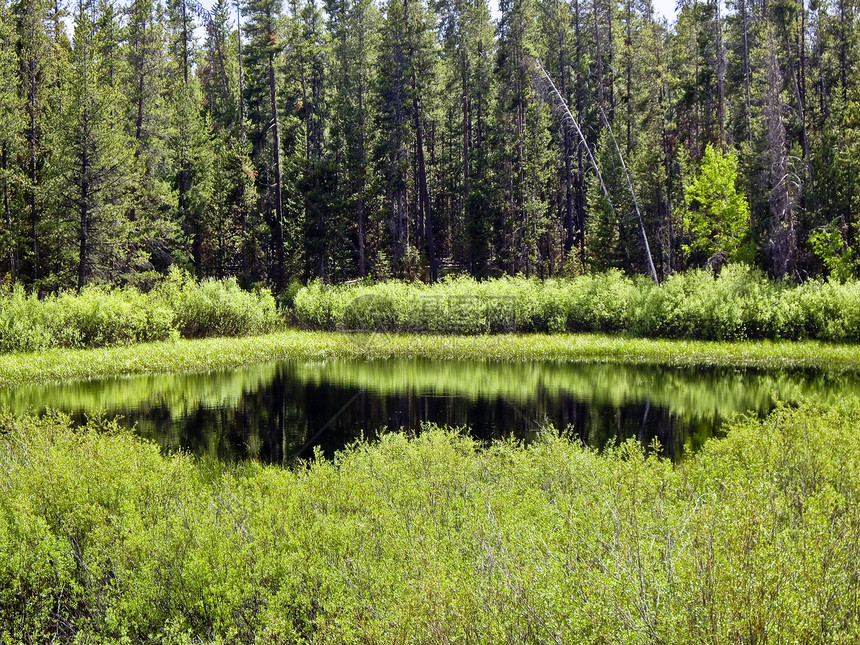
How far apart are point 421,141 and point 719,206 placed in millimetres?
17245

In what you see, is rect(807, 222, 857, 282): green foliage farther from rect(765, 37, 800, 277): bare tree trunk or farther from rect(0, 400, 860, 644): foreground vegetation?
rect(0, 400, 860, 644): foreground vegetation

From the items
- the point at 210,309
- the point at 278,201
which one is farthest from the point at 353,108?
the point at 210,309

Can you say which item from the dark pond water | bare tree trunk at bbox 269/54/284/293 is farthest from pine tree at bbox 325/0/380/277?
the dark pond water

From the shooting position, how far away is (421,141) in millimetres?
41594

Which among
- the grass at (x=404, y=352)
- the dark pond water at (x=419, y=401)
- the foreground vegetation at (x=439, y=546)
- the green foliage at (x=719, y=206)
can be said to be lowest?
the dark pond water at (x=419, y=401)

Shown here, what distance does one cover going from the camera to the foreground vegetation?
4078mm

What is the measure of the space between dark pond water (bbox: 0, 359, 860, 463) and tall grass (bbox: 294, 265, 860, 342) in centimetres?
546

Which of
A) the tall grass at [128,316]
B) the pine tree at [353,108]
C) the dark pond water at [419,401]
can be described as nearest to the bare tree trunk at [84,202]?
the tall grass at [128,316]

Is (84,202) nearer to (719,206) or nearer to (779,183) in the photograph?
(779,183)

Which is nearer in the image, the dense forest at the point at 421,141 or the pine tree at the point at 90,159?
the pine tree at the point at 90,159

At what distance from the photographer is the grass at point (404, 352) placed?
22.2 meters

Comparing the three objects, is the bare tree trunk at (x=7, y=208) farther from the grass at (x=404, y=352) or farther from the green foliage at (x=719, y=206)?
the green foliage at (x=719, y=206)

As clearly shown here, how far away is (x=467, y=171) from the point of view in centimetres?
4697

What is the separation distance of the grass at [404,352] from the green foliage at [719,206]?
13.6 meters
